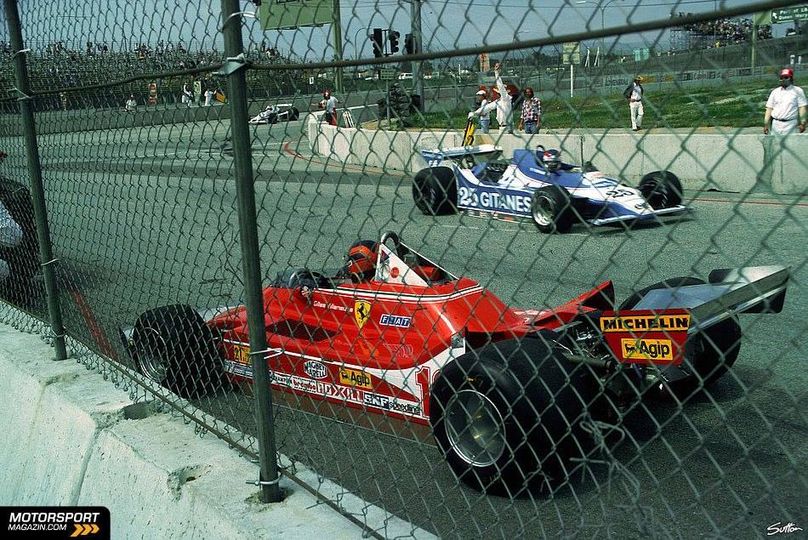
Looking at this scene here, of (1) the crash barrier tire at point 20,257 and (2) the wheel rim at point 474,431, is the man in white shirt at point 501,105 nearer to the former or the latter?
(2) the wheel rim at point 474,431

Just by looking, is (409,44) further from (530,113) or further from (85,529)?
(85,529)

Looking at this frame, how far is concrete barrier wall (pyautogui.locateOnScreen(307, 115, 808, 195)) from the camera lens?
1321 mm

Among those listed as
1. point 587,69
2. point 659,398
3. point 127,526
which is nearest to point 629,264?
point 659,398

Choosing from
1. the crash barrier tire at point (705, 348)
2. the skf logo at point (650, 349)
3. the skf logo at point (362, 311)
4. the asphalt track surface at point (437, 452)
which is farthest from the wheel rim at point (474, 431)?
the skf logo at point (362, 311)

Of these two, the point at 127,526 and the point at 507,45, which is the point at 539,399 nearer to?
the point at 127,526

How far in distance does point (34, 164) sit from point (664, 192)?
3004 millimetres

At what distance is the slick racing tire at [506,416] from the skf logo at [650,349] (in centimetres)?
22

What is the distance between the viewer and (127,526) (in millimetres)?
2711

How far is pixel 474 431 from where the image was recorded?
3.63 m

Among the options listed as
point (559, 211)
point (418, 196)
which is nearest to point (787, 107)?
point (559, 211)

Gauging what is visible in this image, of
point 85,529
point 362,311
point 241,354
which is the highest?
point 362,311

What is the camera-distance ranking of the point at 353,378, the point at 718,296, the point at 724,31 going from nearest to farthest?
1. the point at 724,31
2. the point at 718,296
3. the point at 353,378

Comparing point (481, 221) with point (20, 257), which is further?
point (20, 257)

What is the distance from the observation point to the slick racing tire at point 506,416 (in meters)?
3.15
